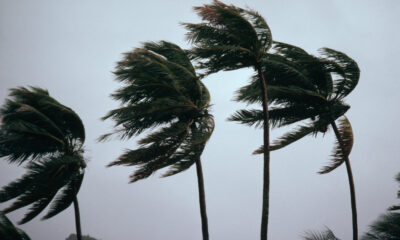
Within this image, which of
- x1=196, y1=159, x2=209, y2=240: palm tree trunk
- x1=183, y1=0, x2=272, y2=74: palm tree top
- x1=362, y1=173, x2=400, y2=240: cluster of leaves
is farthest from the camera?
x1=196, y1=159, x2=209, y2=240: palm tree trunk

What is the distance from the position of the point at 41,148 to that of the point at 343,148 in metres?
9.52

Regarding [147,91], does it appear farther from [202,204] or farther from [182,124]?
[202,204]

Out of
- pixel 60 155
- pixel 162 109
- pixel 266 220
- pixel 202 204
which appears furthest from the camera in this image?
pixel 60 155

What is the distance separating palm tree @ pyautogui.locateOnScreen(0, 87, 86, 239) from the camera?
11.1m

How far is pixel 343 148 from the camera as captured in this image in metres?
11.9

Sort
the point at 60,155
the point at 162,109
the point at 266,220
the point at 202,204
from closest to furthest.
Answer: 1. the point at 266,220
2. the point at 162,109
3. the point at 202,204
4. the point at 60,155

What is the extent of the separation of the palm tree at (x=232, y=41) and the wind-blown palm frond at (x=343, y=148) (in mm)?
2686

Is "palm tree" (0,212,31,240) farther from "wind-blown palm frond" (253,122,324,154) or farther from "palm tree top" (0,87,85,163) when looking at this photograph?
"wind-blown palm frond" (253,122,324,154)

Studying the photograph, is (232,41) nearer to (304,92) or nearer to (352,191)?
(304,92)

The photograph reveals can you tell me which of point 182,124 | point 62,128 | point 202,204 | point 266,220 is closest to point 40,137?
point 62,128

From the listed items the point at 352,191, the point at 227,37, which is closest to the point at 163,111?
the point at 227,37

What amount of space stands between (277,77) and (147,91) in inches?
155

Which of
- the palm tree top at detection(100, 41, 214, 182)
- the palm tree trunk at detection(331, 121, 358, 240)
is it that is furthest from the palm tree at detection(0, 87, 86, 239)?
the palm tree trunk at detection(331, 121, 358, 240)

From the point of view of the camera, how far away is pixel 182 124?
1113 cm
